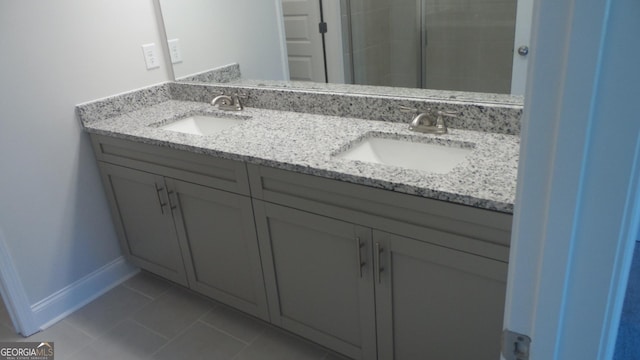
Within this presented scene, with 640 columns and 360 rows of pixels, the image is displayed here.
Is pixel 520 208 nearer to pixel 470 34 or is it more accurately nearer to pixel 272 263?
pixel 470 34

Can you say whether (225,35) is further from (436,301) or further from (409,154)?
(436,301)

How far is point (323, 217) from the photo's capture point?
Answer: 1.64 m

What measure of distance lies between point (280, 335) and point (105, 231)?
1.10 m

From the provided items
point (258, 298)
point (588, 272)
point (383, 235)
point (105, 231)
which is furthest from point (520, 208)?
point (105, 231)

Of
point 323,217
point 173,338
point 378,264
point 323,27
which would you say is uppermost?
point 323,27

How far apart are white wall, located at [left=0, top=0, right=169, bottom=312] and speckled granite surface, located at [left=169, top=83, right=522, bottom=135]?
41 centimetres

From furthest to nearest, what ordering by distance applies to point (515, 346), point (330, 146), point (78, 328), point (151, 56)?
point (151, 56) < point (78, 328) < point (330, 146) < point (515, 346)

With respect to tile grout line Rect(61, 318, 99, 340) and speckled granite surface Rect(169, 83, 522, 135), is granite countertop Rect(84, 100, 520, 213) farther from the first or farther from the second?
tile grout line Rect(61, 318, 99, 340)

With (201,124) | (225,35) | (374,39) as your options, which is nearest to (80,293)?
(201,124)

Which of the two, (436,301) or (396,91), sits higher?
(396,91)

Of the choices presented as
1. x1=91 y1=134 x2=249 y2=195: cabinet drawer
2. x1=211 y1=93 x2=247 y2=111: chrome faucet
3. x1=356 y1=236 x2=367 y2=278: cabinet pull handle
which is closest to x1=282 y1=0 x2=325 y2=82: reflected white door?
x1=211 y1=93 x2=247 y2=111: chrome faucet

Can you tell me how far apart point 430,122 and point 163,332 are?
1495mm

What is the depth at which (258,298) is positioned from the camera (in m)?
2.02

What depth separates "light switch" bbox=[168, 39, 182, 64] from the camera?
256 cm
